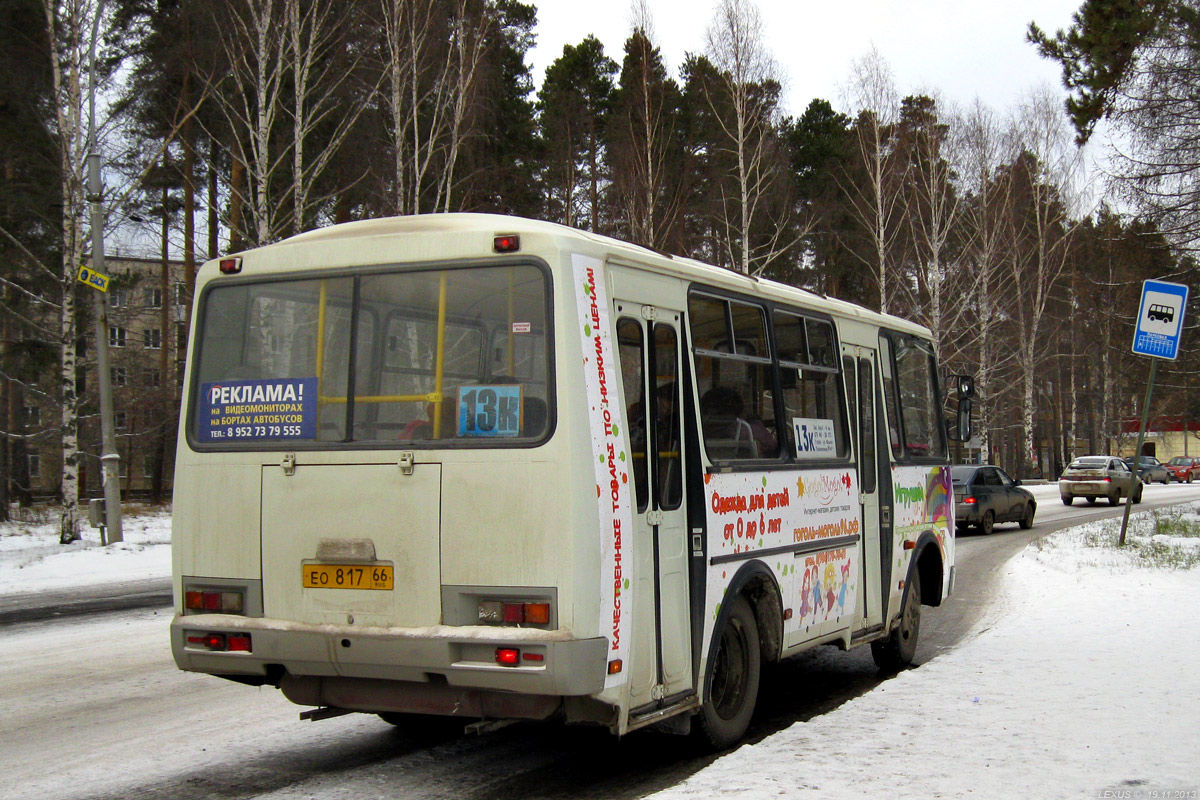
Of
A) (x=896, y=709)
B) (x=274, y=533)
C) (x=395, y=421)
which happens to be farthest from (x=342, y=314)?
(x=896, y=709)

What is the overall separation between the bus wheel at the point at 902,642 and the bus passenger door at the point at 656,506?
12.9ft

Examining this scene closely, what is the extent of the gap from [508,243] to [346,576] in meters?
1.81

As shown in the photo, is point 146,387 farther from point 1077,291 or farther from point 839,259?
point 1077,291

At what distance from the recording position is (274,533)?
5.80m

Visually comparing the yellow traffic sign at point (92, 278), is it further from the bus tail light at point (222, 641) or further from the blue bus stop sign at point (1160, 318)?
the blue bus stop sign at point (1160, 318)

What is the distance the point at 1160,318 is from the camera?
15188mm

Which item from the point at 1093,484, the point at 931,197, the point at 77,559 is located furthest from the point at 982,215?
the point at 77,559

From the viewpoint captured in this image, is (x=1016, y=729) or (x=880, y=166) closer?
(x=1016, y=729)

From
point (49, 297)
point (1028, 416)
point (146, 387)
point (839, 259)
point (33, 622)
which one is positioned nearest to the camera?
point (33, 622)

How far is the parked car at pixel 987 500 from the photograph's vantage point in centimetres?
2575

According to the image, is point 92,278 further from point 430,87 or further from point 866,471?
point 866,471

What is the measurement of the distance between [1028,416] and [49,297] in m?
42.8

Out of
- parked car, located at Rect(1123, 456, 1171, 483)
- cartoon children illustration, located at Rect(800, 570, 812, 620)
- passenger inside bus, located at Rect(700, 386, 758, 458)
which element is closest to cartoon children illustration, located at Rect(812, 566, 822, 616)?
cartoon children illustration, located at Rect(800, 570, 812, 620)

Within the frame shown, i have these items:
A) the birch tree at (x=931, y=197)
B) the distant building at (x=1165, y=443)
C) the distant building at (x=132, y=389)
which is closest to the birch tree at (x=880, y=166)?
the birch tree at (x=931, y=197)
